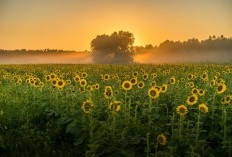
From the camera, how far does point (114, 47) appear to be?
84.9 meters

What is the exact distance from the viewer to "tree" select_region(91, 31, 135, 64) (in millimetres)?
82188

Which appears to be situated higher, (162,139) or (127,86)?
(127,86)

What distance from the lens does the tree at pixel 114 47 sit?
270 ft

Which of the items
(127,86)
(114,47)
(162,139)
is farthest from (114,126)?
(114,47)

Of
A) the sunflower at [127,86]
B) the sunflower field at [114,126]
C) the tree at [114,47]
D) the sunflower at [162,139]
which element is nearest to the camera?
the sunflower at [162,139]

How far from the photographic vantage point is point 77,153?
345 inches

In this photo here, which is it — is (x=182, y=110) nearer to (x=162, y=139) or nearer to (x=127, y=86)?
(x=162, y=139)

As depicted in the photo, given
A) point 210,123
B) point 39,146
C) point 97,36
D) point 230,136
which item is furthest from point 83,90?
point 97,36

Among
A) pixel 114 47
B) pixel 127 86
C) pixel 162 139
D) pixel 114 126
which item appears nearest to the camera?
pixel 162 139

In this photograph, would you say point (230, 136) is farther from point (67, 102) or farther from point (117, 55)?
point (117, 55)

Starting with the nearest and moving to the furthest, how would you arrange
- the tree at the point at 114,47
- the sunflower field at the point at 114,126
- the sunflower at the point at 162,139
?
1. the sunflower at the point at 162,139
2. the sunflower field at the point at 114,126
3. the tree at the point at 114,47

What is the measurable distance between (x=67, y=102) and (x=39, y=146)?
166cm

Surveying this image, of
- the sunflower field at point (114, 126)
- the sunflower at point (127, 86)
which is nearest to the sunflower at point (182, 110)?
the sunflower field at point (114, 126)

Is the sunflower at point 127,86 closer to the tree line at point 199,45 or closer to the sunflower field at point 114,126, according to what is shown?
the sunflower field at point 114,126
